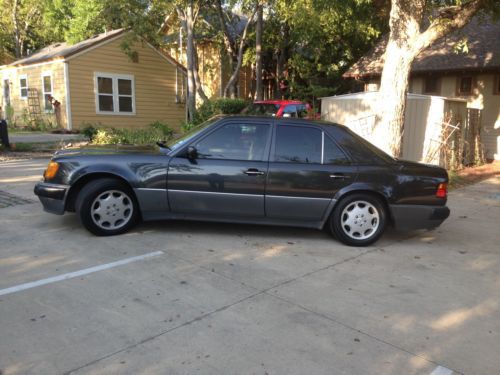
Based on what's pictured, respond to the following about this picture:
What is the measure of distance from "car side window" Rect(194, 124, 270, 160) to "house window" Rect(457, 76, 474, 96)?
13586mm

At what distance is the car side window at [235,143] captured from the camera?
5.43 metres

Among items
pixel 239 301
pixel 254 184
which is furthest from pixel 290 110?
pixel 239 301

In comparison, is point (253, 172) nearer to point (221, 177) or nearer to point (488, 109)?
point (221, 177)

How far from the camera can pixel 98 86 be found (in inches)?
790

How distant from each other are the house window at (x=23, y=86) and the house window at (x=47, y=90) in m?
1.99

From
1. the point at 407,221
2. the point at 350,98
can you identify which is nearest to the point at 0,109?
the point at 350,98

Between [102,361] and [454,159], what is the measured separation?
11229mm

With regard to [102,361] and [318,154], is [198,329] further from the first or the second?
[318,154]

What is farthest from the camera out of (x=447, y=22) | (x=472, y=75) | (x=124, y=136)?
(x=472, y=75)

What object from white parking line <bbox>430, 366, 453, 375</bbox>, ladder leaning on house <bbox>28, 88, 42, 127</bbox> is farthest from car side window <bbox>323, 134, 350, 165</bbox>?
ladder leaning on house <bbox>28, 88, 42, 127</bbox>

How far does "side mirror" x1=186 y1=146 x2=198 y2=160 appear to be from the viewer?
531cm

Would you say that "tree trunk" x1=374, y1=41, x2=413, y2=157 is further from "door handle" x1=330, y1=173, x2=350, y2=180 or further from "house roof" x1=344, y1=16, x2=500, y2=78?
"house roof" x1=344, y1=16, x2=500, y2=78

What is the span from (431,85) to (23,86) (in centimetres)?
1888

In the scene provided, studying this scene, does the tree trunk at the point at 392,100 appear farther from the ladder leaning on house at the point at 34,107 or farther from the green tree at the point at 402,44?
the ladder leaning on house at the point at 34,107
